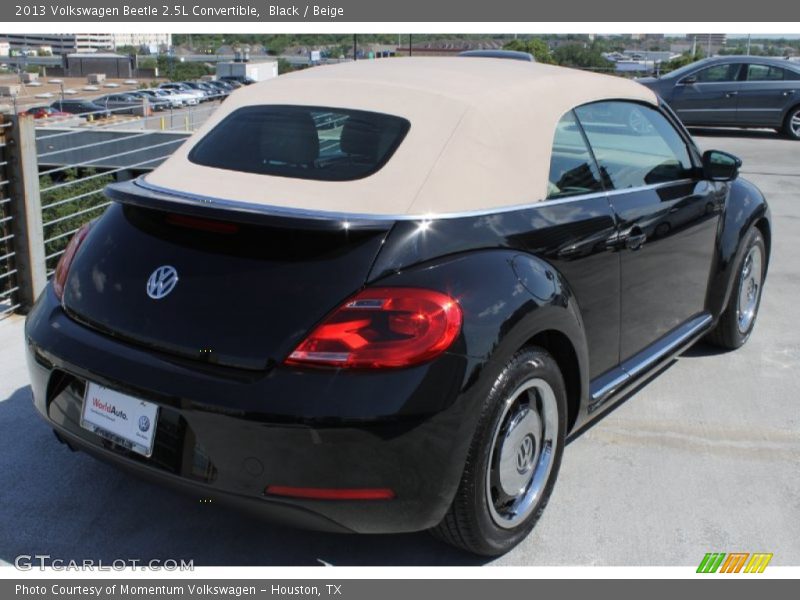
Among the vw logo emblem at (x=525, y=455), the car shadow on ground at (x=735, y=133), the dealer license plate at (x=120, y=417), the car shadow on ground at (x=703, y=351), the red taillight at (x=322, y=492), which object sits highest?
the dealer license plate at (x=120, y=417)

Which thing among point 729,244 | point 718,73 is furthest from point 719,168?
point 718,73

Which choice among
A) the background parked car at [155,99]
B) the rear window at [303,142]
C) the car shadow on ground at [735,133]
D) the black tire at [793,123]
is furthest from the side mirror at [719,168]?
the background parked car at [155,99]

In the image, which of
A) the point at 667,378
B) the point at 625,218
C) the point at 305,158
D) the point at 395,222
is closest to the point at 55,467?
the point at 305,158

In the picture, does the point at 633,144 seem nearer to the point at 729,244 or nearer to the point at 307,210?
the point at 729,244

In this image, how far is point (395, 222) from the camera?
282cm

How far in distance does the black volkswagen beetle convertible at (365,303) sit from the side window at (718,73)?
51.5ft

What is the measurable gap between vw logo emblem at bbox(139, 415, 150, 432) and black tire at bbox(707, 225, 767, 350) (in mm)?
3367

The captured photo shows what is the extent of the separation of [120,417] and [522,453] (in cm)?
135

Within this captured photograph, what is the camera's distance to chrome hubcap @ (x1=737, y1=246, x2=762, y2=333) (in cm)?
519

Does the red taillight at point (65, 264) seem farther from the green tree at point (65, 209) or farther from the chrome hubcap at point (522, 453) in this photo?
the chrome hubcap at point (522, 453)

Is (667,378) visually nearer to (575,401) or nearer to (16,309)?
(575,401)

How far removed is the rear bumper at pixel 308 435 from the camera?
2568mm

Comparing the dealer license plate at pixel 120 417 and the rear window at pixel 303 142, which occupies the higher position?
the rear window at pixel 303 142

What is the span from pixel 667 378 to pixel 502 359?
7.67 ft
